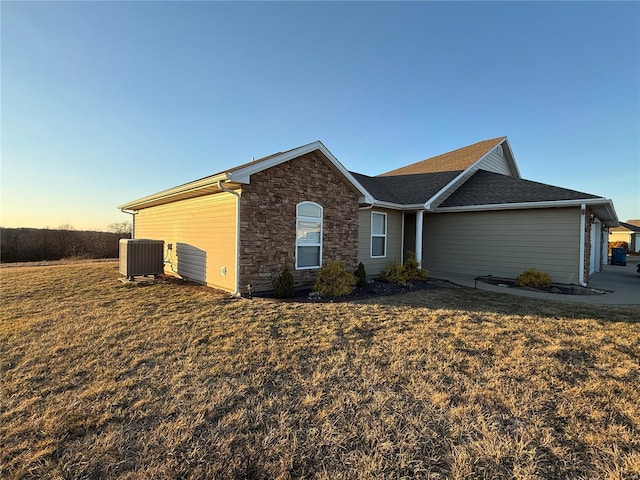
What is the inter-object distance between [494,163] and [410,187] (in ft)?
17.6

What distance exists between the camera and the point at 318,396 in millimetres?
3047

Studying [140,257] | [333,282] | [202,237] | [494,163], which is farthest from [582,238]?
[140,257]

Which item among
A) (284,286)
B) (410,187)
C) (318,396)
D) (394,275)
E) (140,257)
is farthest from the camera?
(410,187)

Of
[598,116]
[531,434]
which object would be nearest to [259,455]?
[531,434]

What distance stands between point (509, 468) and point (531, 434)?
54 centimetres

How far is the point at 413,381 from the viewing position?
3375 millimetres

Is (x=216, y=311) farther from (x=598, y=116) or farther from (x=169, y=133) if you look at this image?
(x=598, y=116)

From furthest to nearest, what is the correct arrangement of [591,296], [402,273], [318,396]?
[402,273] < [591,296] < [318,396]

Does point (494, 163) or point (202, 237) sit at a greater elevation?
point (494, 163)

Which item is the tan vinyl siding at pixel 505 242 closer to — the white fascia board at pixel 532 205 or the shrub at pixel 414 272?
the white fascia board at pixel 532 205

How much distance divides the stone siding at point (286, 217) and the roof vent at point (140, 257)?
4709 mm

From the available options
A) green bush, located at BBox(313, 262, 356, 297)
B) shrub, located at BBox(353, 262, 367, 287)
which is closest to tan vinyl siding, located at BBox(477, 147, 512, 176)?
shrub, located at BBox(353, 262, 367, 287)

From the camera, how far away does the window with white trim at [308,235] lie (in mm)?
8453

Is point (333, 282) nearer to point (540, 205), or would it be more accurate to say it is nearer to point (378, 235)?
point (378, 235)
